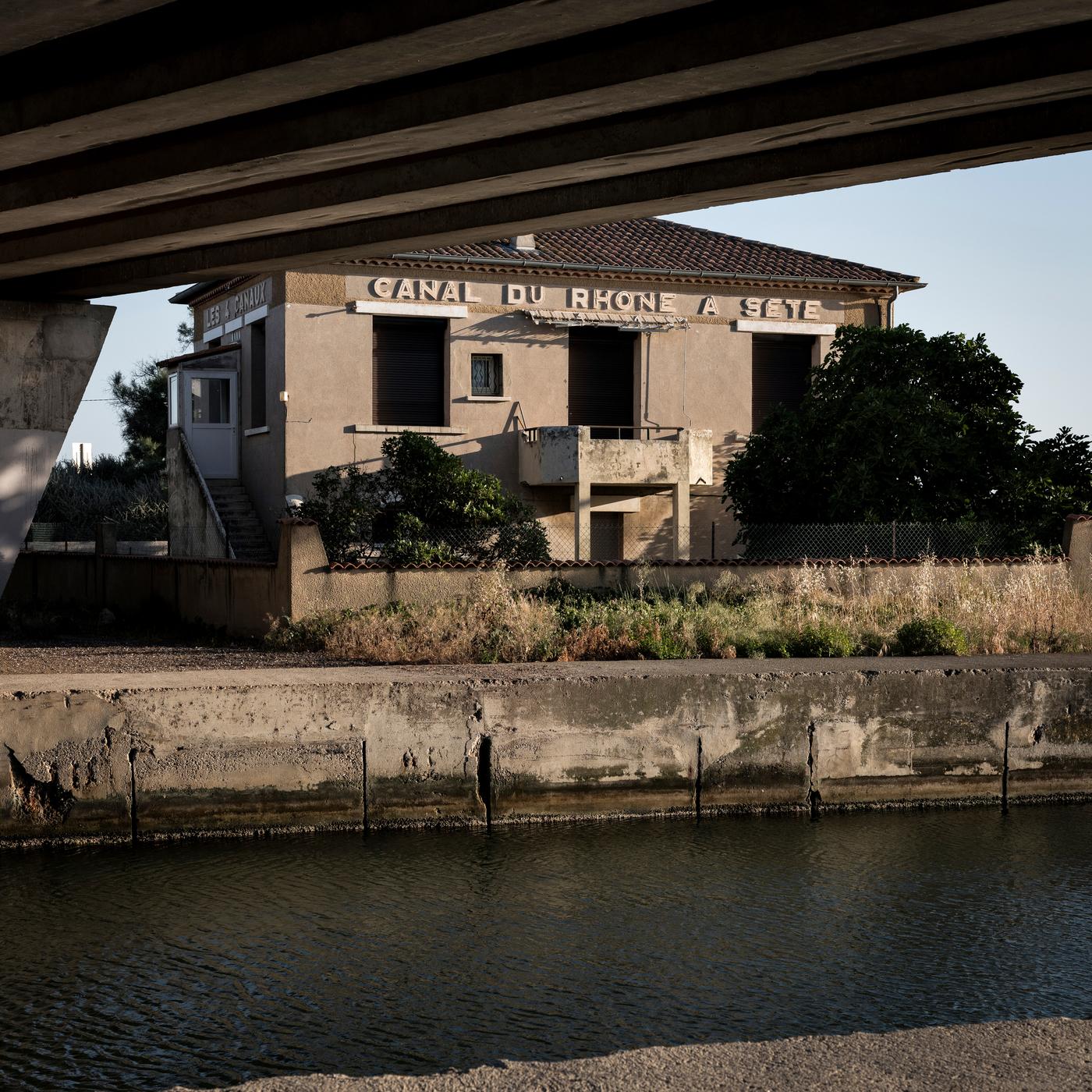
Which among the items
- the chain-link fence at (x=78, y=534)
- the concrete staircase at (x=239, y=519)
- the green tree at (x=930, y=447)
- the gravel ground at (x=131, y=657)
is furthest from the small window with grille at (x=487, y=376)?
the gravel ground at (x=131, y=657)

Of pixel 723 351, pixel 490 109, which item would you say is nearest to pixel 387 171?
pixel 490 109

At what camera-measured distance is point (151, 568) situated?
20562mm

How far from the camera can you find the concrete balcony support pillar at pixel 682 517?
2706cm

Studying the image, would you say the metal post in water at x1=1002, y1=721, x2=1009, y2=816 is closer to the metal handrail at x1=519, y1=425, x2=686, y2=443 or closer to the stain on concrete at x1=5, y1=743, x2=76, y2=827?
the stain on concrete at x1=5, y1=743, x2=76, y2=827

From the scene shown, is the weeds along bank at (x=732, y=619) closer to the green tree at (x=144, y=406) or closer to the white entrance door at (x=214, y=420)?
the white entrance door at (x=214, y=420)

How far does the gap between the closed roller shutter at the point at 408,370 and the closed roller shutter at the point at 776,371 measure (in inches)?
273

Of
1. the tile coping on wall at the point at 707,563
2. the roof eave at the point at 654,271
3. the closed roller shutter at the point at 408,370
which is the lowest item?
the tile coping on wall at the point at 707,563

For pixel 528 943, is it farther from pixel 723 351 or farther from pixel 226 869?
pixel 723 351

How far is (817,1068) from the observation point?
5.73 m

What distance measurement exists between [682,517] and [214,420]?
10.00 metres

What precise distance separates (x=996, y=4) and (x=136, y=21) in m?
4.97

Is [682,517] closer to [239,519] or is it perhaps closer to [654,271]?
[654,271]

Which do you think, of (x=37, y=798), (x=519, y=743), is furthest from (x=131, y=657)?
(x=519, y=743)

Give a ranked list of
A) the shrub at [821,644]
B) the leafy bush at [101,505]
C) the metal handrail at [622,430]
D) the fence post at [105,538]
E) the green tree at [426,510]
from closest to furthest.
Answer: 1. the shrub at [821,644]
2. the fence post at [105,538]
3. the green tree at [426,510]
4. the metal handrail at [622,430]
5. the leafy bush at [101,505]
